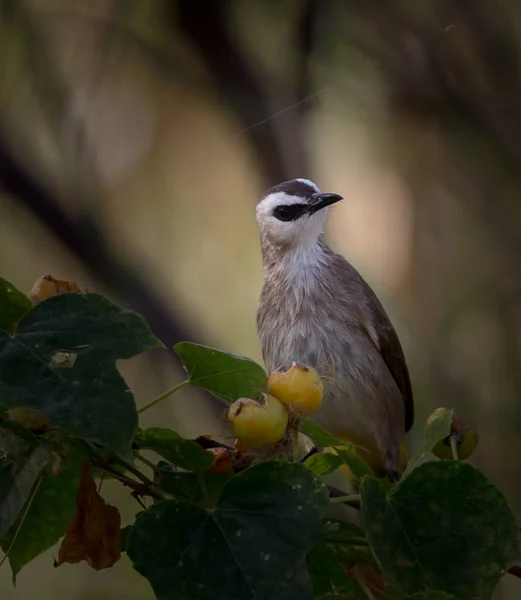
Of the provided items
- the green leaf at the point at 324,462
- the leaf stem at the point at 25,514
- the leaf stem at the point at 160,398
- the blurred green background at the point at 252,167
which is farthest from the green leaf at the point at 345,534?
the blurred green background at the point at 252,167

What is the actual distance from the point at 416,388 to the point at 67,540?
330 cm

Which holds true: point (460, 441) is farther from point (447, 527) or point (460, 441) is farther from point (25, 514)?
point (25, 514)

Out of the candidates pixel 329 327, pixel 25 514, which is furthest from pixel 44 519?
pixel 329 327

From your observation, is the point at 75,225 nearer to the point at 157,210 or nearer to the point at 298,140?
the point at 298,140

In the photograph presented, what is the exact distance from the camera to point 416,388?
4.30 m

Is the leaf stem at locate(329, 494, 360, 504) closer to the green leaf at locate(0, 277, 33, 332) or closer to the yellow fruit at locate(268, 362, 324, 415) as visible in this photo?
the yellow fruit at locate(268, 362, 324, 415)

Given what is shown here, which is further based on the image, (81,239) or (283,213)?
(81,239)

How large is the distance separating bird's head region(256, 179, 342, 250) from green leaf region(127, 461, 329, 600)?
189 centimetres

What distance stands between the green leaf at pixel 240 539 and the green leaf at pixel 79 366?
0.44 feet

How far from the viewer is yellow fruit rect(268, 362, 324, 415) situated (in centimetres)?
117

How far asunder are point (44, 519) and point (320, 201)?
73.5 inches

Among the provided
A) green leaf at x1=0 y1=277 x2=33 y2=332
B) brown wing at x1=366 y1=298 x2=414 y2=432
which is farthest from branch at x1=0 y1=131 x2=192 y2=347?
green leaf at x1=0 y1=277 x2=33 y2=332

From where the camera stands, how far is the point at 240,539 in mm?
1014

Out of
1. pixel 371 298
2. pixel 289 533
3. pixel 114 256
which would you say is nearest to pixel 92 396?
pixel 289 533
